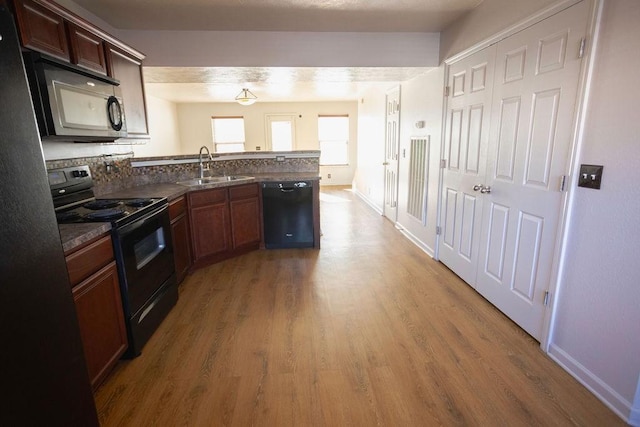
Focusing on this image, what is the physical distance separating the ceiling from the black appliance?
1.39m

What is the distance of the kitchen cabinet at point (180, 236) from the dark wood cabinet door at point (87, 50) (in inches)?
43.4

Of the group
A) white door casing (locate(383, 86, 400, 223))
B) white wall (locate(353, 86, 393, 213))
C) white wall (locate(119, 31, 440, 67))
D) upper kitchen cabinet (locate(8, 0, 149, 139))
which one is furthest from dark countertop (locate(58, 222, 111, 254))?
white wall (locate(353, 86, 393, 213))

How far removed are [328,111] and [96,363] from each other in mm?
8120

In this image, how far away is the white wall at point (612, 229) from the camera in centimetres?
146

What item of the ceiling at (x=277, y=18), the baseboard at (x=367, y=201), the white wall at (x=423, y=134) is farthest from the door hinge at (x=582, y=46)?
the baseboard at (x=367, y=201)

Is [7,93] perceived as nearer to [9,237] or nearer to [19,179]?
[19,179]

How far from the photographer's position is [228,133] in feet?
28.9

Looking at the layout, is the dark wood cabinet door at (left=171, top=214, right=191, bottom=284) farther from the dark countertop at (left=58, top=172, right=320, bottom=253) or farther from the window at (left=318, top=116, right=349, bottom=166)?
the window at (left=318, top=116, right=349, bottom=166)

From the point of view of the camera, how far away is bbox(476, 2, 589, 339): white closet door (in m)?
1.81

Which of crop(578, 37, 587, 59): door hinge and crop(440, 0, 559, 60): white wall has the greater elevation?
crop(440, 0, 559, 60): white wall

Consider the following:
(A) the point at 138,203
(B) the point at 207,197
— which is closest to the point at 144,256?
(A) the point at 138,203

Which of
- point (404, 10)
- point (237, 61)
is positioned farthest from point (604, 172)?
point (237, 61)

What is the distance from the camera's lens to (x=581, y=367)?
1.76m

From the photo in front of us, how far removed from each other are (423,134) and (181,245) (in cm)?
282
